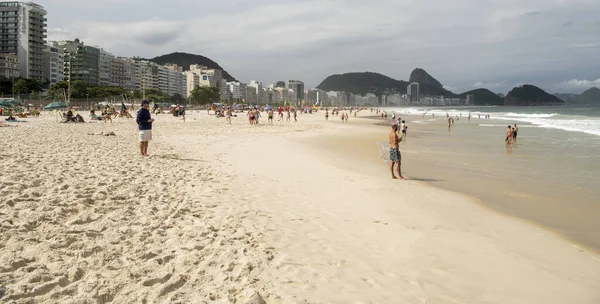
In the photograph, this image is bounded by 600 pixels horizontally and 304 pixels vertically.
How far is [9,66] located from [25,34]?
36.5 ft

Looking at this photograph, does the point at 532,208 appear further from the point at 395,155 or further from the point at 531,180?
the point at 531,180

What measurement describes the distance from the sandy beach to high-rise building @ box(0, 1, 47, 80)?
10832cm

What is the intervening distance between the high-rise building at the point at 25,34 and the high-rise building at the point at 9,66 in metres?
3.48

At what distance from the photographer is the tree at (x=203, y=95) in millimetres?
112281

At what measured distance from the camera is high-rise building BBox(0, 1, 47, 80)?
305ft

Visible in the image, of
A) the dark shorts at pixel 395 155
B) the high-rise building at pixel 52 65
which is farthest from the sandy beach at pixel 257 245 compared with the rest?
the high-rise building at pixel 52 65

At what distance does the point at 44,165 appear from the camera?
7555mm

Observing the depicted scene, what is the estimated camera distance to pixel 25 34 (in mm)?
93062

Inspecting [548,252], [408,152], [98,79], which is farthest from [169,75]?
[548,252]

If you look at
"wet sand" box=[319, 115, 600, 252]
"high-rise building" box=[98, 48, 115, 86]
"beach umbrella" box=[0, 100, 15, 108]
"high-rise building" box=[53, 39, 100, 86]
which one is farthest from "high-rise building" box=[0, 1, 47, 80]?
"wet sand" box=[319, 115, 600, 252]

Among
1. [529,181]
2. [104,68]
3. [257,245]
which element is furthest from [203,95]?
[257,245]

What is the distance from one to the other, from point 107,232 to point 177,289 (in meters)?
1.65

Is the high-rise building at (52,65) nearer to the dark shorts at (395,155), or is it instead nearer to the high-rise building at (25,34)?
the high-rise building at (25,34)

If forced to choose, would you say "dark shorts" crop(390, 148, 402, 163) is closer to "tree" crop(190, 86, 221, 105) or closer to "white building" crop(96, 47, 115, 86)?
"tree" crop(190, 86, 221, 105)
